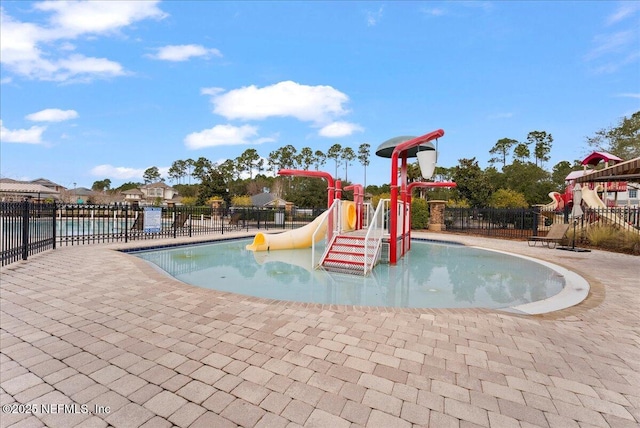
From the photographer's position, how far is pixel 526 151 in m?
46.6

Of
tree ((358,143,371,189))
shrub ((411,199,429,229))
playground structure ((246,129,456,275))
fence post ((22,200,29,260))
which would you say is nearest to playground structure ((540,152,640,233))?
shrub ((411,199,429,229))

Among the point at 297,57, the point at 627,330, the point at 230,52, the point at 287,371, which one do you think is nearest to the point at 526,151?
the point at 297,57

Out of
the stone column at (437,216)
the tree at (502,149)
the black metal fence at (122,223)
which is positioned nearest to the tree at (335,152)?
the tree at (502,149)

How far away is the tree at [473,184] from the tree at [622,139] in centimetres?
1094

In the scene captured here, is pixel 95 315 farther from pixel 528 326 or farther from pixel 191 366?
pixel 528 326

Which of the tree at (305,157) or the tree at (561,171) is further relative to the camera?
the tree at (305,157)

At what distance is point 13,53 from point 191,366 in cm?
1133

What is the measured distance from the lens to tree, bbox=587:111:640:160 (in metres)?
26.0

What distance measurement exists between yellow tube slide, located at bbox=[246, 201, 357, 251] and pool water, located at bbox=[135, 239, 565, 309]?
480 mm

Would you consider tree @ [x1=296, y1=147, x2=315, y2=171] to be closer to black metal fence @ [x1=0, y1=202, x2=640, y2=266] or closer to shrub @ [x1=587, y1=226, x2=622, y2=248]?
black metal fence @ [x1=0, y1=202, x2=640, y2=266]

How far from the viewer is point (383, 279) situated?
7.03 m

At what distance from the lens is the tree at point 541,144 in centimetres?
4647

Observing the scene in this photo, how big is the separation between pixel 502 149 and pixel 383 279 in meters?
53.9

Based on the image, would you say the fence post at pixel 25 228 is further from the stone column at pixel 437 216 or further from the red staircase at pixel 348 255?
the stone column at pixel 437 216
